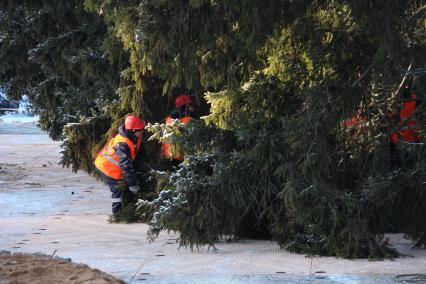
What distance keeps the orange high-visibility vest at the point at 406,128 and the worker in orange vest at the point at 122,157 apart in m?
3.29

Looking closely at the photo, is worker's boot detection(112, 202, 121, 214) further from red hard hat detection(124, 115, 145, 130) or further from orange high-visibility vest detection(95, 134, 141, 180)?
red hard hat detection(124, 115, 145, 130)

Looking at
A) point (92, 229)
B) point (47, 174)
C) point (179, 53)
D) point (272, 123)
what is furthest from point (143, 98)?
point (47, 174)

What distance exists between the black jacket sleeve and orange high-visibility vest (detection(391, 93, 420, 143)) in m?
3.41

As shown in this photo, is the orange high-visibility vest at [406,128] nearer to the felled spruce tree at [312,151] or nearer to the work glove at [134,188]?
the felled spruce tree at [312,151]

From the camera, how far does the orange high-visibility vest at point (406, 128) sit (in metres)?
8.24

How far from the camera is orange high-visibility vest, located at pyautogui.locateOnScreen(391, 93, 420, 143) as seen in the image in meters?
8.24

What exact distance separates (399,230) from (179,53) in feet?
10.0

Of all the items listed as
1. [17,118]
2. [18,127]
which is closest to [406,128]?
[18,127]

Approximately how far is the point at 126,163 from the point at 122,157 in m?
0.09

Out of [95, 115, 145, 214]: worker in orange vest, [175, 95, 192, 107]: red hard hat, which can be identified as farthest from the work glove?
[175, 95, 192, 107]: red hard hat

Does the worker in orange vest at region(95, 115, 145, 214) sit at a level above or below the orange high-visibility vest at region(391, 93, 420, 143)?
below

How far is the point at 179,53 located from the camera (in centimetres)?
733

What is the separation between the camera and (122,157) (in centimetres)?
1033

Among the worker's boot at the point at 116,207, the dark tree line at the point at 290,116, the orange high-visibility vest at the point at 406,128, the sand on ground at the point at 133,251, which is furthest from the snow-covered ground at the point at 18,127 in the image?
the orange high-visibility vest at the point at 406,128
